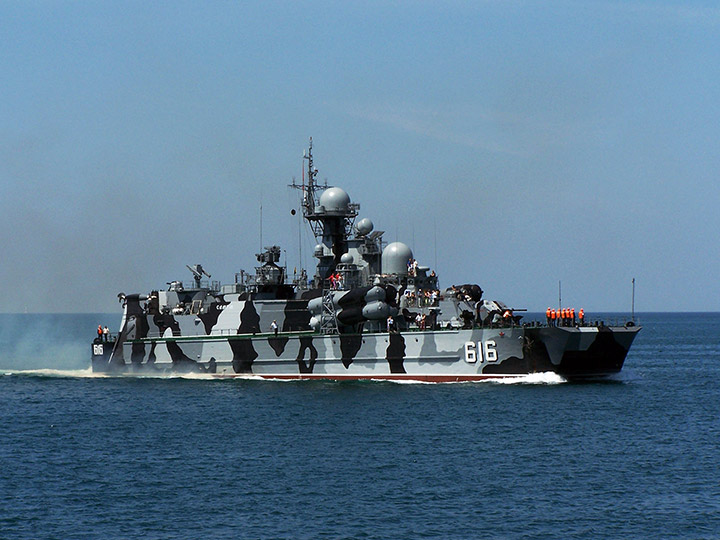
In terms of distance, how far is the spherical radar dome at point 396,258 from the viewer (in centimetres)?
5822

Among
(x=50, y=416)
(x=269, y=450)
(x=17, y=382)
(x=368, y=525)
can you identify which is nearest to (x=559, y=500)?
(x=368, y=525)

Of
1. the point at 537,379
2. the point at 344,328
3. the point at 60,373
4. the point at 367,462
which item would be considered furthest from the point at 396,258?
the point at 60,373

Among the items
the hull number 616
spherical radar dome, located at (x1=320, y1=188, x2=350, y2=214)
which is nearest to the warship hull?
the hull number 616

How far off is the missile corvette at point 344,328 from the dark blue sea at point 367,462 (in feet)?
5.28

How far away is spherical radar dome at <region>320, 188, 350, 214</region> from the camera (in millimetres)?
63156

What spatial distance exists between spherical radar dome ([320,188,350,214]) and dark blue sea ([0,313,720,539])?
13866 millimetres

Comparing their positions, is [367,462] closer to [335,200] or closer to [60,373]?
[335,200]

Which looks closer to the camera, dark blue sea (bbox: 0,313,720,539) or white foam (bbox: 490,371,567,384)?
dark blue sea (bbox: 0,313,720,539)

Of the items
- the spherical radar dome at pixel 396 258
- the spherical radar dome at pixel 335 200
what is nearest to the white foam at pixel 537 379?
the spherical radar dome at pixel 396 258

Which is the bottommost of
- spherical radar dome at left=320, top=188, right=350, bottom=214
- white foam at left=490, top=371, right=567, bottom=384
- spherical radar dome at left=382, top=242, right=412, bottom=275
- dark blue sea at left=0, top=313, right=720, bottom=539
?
dark blue sea at left=0, top=313, right=720, bottom=539

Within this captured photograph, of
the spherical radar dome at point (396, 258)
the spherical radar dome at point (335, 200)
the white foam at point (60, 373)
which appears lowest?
the white foam at point (60, 373)

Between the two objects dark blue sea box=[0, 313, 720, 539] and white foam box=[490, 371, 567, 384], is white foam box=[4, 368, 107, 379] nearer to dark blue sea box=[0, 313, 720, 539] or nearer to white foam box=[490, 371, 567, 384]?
dark blue sea box=[0, 313, 720, 539]

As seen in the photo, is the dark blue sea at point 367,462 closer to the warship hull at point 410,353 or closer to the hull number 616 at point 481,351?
the warship hull at point 410,353

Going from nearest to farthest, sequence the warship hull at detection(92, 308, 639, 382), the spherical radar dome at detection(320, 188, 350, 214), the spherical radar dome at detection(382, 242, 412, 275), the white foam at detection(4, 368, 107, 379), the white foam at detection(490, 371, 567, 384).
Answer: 1. the warship hull at detection(92, 308, 639, 382)
2. the white foam at detection(490, 371, 567, 384)
3. the spherical radar dome at detection(382, 242, 412, 275)
4. the spherical radar dome at detection(320, 188, 350, 214)
5. the white foam at detection(4, 368, 107, 379)
